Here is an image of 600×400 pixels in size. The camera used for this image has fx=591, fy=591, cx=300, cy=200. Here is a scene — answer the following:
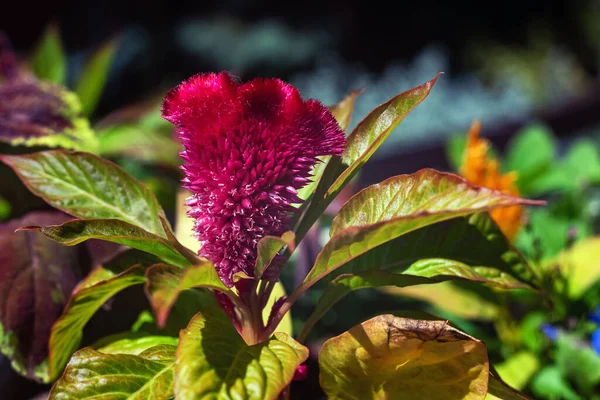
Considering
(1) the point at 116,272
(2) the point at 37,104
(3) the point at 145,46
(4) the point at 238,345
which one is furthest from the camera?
(3) the point at 145,46

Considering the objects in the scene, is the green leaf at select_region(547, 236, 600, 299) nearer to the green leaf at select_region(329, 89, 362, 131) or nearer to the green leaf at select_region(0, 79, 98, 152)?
the green leaf at select_region(329, 89, 362, 131)

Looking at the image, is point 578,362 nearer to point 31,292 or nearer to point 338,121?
point 338,121

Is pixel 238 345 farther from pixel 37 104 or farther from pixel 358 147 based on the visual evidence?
pixel 37 104

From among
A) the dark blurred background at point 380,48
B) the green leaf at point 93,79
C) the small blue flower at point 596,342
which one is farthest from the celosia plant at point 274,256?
the dark blurred background at point 380,48

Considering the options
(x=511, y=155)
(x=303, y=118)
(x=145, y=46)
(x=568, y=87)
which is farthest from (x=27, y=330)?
(x=568, y=87)

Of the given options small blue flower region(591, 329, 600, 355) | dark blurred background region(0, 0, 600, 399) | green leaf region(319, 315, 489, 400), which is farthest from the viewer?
dark blurred background region(0, 0, 600, 399)

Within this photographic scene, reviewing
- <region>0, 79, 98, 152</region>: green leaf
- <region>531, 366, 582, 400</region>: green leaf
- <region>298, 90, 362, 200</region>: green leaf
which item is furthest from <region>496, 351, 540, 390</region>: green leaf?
<region>0, 79, 98, 152</region>: green leaf
